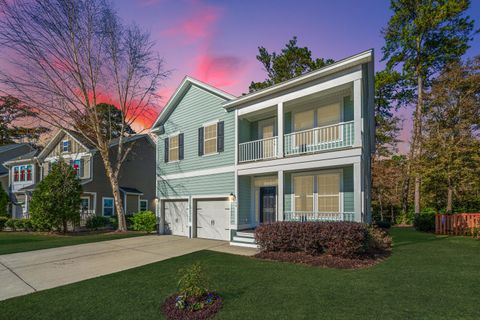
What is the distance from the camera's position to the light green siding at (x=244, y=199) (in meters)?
12.4

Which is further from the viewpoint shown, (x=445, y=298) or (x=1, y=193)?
(x=1, y=193)

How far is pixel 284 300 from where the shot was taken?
493cm

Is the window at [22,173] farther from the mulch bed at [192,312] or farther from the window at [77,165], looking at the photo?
the mulch bed at [192,312]

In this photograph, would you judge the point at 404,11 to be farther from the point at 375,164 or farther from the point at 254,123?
the point at 254,123

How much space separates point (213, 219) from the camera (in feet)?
45.3

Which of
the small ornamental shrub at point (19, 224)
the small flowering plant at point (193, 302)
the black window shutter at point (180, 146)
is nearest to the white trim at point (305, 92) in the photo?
the black window shutter at point (180, 146)

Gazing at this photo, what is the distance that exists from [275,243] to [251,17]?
9.11 m

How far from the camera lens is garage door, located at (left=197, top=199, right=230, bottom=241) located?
522 inches

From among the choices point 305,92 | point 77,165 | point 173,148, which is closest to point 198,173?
point 173,148

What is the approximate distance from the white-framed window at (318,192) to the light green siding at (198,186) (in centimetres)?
301

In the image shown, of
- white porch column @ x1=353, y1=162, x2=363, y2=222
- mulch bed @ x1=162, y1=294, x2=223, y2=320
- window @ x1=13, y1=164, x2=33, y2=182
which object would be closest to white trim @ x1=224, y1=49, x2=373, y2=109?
white porch column @ x1=353, y1=162, x2=363, y2=222

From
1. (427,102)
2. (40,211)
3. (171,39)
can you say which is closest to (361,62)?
(171,39)

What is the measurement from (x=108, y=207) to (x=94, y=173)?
310cm

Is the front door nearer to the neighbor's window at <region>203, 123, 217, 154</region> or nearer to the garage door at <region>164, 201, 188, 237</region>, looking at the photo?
the neighbor's window at <region>203, 123, 217, 154</region>
